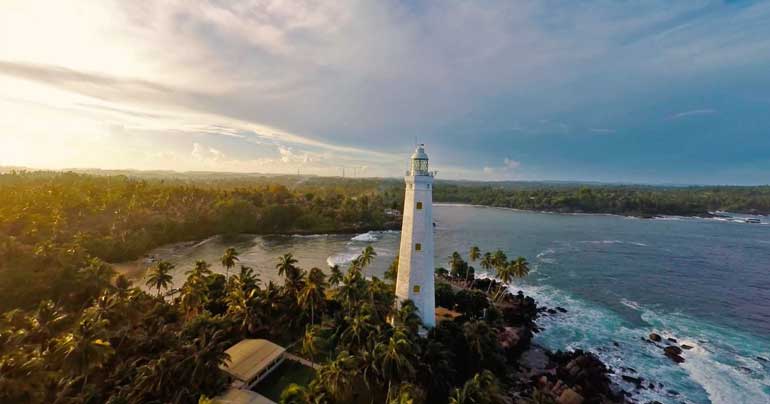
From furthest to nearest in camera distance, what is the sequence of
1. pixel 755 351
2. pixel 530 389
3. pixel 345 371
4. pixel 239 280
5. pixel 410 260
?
pixel 755 351, pixel 239 280, pixel 530 389, pixel 410 260, pixel 345 371

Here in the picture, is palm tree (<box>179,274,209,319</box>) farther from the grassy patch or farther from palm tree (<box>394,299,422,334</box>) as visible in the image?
palm tree (<box>394,299,422,334</box>)

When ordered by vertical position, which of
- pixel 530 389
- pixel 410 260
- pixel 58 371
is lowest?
pixel 530 389

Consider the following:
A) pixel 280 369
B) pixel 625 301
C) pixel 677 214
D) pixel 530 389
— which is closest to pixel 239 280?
pixel 280 369

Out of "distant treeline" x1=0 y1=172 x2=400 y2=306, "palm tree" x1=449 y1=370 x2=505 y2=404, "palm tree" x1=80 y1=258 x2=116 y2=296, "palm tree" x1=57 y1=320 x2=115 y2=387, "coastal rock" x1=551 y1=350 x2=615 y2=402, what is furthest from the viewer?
"distant treeline" x1=0 y1=172 x2=400 y2=306

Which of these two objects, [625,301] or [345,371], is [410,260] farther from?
[625,301]

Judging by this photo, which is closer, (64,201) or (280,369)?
(280,369)

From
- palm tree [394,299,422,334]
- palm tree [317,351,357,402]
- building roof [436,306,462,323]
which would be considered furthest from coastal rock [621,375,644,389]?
palm tree [317,351,357,402]

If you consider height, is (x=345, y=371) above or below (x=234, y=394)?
above
